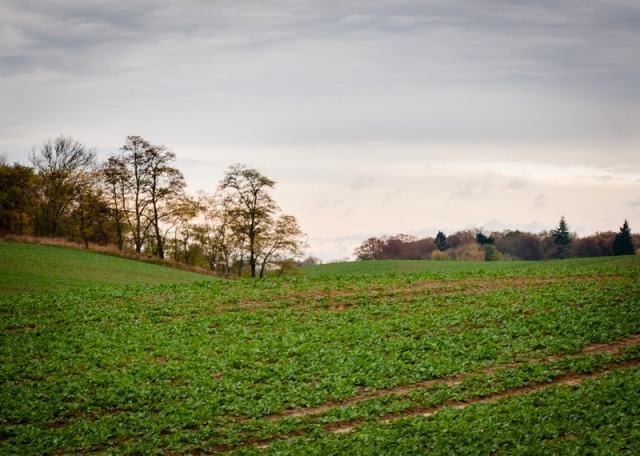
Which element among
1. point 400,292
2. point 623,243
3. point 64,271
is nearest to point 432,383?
point 400,292

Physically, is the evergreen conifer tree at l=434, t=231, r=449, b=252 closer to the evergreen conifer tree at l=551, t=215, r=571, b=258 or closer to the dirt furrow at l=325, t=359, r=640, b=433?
the evergreen conifer tree at l=551, t=215, r=571, b=258

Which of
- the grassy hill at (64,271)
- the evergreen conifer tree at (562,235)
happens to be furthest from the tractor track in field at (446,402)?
the evergreen conifer tree at (562,235)

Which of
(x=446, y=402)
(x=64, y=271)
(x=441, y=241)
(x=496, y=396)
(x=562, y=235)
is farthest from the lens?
(x=441, y=241)

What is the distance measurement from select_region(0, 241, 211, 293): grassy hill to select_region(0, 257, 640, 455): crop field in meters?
8.91

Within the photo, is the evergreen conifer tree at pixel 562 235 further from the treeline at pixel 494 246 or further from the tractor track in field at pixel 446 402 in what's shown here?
the tractor track in field at pixel 446 402

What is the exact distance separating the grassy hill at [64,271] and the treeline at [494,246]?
202 ft

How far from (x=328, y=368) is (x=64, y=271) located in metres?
33.1

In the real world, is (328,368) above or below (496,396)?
above

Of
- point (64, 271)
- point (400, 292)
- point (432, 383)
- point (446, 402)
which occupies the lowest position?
point (446, 402)

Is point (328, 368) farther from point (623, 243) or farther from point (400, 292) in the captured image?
point (623, 243)

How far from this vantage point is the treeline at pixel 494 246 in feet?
358

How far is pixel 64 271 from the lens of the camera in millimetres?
49688

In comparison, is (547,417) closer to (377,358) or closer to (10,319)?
(377,358)

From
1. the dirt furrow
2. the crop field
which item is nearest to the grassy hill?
the crop field
